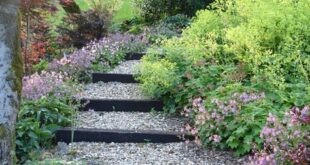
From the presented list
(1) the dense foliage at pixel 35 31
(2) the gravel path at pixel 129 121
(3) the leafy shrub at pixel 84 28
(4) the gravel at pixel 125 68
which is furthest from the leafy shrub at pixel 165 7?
(2) the gravel path at pixel 129 121

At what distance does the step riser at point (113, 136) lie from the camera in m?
5.46

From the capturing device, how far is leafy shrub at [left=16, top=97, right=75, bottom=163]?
16.5ft

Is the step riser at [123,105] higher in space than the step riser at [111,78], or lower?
lower

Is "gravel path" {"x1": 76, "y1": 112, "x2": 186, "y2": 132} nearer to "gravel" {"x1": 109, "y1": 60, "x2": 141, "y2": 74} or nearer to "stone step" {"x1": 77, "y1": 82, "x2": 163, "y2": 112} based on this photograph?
"stone step" {"x1": 77, "y1": 82, "x2": 163, "y2": 112}

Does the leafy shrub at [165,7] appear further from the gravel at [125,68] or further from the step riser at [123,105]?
the step riser at [123,105]

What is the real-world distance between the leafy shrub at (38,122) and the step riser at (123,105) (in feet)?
1.59

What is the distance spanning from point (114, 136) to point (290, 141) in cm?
201

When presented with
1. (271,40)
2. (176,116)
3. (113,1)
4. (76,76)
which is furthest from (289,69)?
(113,1)

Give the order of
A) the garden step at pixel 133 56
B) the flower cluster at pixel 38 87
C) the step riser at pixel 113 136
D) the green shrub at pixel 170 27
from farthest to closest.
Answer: the green shrub at pixel 170 27 < the garden step at pixel 133 56 < the flower cluster at pixel 38 87 < the step riser at pixel 113 136

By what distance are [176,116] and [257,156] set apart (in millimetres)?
1916

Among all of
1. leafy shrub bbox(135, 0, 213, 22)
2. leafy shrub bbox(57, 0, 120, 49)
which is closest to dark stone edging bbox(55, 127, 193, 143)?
leafy shrub bbox(57, 0, 120, 49)

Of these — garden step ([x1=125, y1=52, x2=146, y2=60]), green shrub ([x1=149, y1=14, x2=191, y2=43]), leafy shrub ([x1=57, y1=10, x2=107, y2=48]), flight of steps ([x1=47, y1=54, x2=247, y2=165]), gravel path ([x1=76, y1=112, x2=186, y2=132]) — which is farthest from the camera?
leafy shrub ([x1=57, y1=10, x2=107, y2=48])

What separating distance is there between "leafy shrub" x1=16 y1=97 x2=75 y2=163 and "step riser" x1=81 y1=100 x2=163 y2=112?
1.59 ft

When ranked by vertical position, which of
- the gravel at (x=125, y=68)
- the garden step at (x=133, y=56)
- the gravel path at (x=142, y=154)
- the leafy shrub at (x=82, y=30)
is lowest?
the gravel path at (x=142, y=154)
